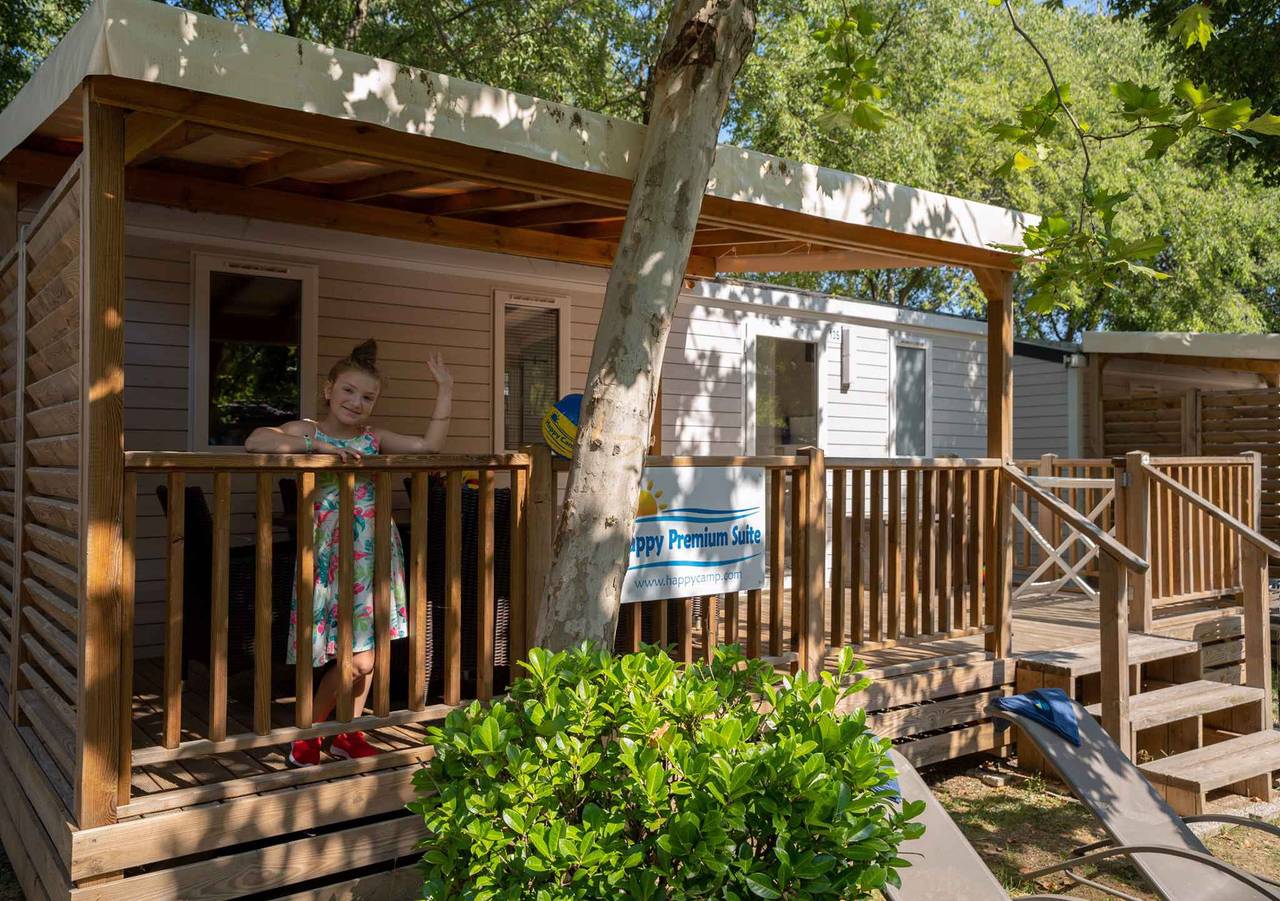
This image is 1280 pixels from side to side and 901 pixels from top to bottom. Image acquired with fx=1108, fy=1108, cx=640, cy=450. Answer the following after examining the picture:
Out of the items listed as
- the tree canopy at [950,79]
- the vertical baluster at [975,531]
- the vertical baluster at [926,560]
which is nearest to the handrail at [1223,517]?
the vertical baluster at [975,531]

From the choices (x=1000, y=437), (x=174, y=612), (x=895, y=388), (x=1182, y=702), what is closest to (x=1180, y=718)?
(x=1182, y=702)

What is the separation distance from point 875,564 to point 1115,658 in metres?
1.33

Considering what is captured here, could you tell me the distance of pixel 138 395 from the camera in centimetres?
604

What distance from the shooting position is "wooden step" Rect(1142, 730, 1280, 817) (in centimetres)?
543

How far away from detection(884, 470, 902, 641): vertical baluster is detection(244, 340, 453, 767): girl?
Result: 8.40 ft

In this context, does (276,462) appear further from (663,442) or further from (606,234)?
(663,442)

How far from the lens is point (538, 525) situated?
14.4 ft

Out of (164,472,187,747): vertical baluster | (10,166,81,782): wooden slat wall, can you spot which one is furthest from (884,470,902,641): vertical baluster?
(10,166,81,782): wooden slat wall

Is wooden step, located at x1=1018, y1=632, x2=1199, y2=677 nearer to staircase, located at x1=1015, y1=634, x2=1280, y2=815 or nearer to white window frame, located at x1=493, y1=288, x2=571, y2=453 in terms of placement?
staircase, located at x1=1015, y1=634, x2=1280, y2=815

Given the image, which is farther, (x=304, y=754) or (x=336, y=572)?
(x=336, y=572)

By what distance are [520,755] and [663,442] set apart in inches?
237

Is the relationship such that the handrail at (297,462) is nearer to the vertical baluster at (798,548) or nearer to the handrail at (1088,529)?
the vertical baluster at (798,548)

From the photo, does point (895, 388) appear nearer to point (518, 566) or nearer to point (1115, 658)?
point (1115, 658)

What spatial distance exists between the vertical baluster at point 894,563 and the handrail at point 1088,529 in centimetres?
82
